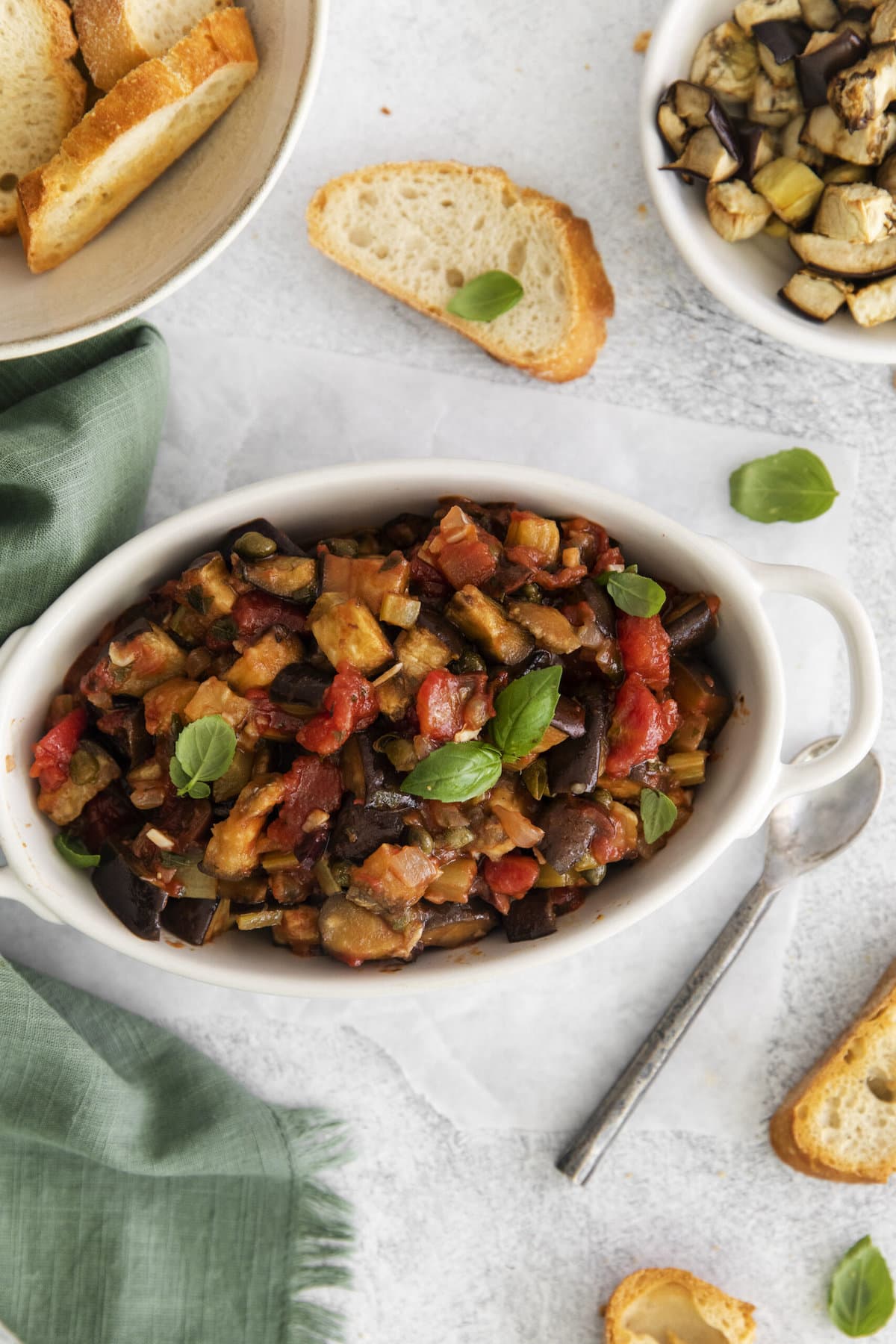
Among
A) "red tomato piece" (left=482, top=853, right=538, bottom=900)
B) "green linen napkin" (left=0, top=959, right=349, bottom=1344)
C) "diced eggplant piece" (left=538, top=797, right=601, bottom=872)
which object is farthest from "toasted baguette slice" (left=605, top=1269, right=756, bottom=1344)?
"diced eggplant piece" (left=538, top=797, right=601, bottom=872)

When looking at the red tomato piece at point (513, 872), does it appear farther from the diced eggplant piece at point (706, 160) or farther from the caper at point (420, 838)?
the diced eggplant piece at point (706, 160)

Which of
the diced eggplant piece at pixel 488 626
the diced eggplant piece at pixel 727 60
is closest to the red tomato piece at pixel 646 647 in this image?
the diced eggplant piece at pixel 488 626

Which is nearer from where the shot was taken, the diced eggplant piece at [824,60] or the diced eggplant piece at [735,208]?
the diced eggplant piece at [824,60]

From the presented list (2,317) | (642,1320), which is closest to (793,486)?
(2,317)

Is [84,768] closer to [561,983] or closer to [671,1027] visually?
[561,983]

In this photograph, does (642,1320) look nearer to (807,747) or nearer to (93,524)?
(807,747)

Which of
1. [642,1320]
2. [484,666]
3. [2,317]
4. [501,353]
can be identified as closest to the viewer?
[484,666]
